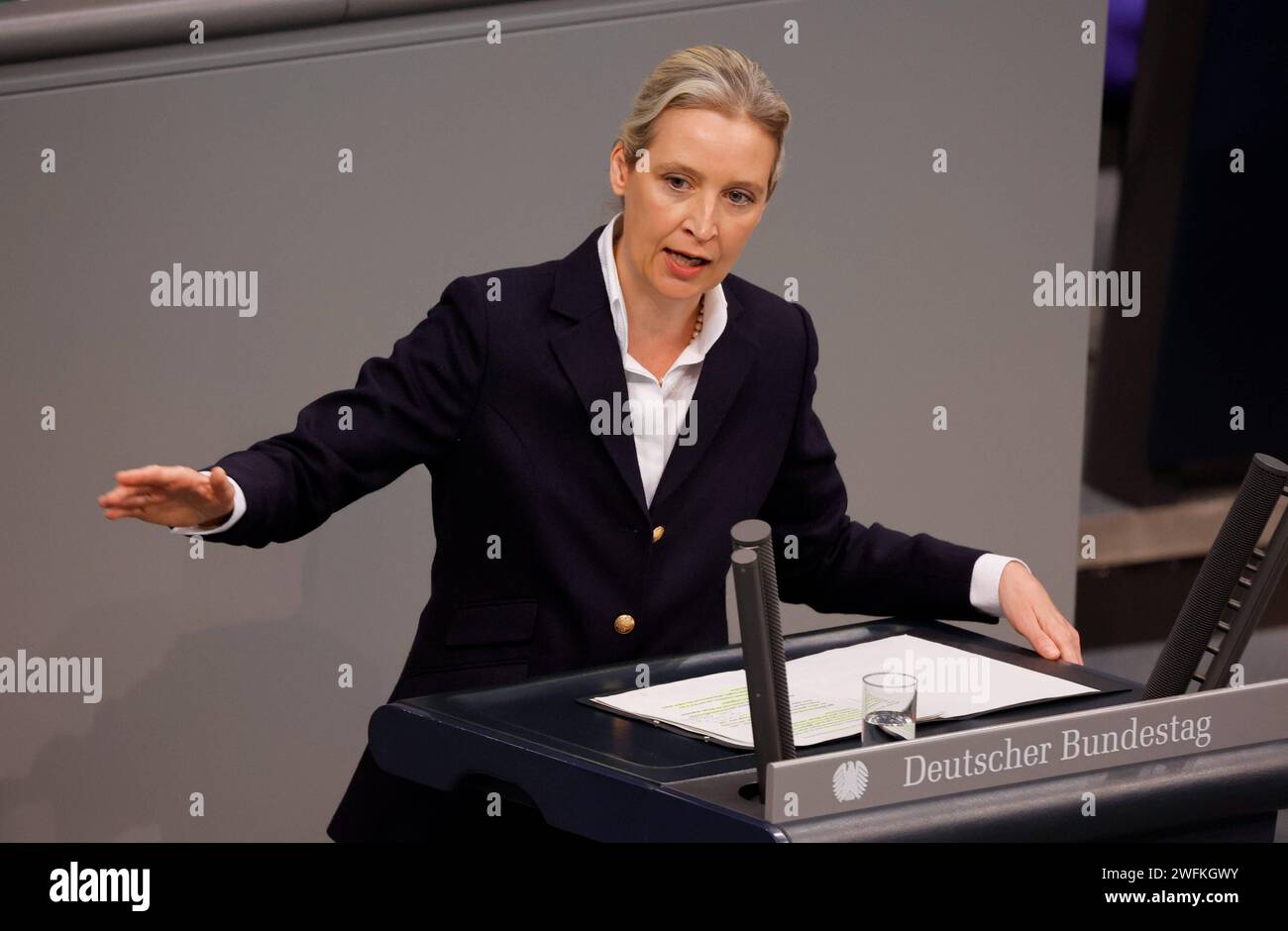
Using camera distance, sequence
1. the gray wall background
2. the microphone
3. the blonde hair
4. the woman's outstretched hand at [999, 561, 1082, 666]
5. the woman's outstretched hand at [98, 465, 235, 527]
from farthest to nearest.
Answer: the gray wall background
the blonde hair
the woman's outstretched hand at [999, 561, 1082, 666]
the woman's outstretched hand at [98, 465, 235, 527]
the microphone

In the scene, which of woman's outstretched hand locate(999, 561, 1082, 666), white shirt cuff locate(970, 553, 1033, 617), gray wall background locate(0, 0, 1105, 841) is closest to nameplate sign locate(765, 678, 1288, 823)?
woman's outstretched hand locate(999, 561, 1082, 666)

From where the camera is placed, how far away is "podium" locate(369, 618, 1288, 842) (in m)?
1.44

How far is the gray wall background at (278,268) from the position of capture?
299cm

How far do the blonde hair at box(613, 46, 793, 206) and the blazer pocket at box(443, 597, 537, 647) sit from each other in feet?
2.01

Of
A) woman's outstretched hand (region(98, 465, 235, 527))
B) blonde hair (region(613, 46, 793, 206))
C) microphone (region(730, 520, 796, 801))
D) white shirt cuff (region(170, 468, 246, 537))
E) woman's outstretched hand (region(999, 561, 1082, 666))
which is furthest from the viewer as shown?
blonde hair (region(613, 46, 793, 206))

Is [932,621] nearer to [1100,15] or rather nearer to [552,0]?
[552,0]

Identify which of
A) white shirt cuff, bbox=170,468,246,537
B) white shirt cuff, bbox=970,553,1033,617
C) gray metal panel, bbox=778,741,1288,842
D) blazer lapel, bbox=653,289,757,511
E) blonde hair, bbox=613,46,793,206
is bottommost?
gray metal panel, bbox=778,741,1288,842

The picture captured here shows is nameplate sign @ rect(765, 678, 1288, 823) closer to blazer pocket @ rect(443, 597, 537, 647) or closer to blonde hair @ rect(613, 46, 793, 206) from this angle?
blazer pocket @ rect(443, 597, 537, 647)

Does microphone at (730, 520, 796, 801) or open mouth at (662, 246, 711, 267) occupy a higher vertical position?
open mouth at (662, 246, 711, 267)

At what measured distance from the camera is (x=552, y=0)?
128 inches

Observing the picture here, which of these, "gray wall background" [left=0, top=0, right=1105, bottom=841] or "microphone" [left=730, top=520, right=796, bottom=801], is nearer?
"microphone" [left=730, top=520, right=796, bottom=801]

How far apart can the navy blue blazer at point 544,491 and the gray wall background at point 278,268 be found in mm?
931
